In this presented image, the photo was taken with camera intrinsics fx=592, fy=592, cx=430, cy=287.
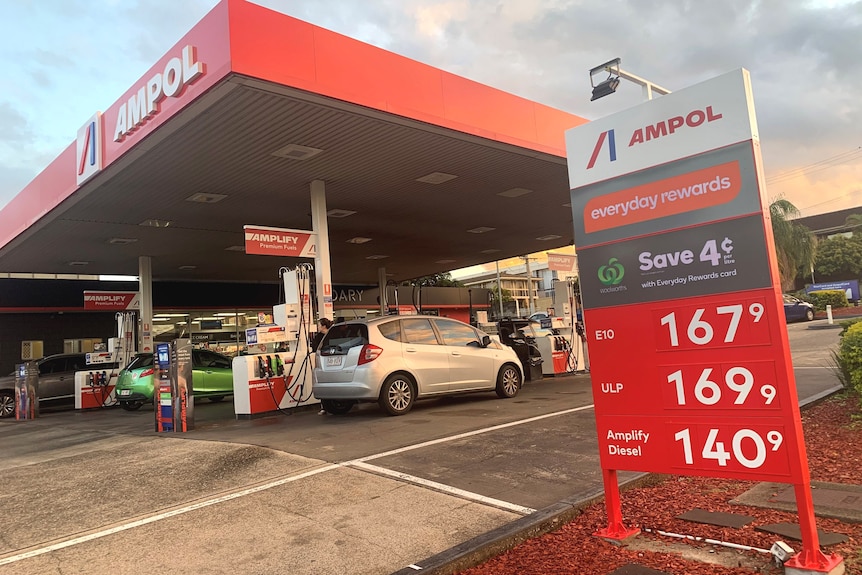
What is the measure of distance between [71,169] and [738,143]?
39.9 feet

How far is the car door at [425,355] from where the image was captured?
9.81 metres

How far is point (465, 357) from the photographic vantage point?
10586 mm

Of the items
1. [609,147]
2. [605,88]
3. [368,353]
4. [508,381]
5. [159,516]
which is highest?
[605,88]

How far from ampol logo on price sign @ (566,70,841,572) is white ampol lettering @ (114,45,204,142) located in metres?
5.90

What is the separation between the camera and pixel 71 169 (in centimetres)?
1162

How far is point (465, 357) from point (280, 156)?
508 centimetres

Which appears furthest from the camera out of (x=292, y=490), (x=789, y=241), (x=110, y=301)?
(x=789, y=241)

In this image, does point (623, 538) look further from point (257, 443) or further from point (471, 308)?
point (471, 308)

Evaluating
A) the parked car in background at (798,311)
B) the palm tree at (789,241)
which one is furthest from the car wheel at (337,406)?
the palm tree at (789,241)

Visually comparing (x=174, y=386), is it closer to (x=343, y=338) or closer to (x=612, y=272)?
(x=343, y=338)

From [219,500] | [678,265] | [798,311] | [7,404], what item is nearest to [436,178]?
[219,500]

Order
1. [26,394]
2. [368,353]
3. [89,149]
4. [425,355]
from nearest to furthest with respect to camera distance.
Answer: [368,353]
[425,355]
[89,149]
[26,394]

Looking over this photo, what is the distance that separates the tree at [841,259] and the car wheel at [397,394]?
5128cm

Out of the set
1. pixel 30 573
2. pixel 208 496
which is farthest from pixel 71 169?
pixel 30 573
